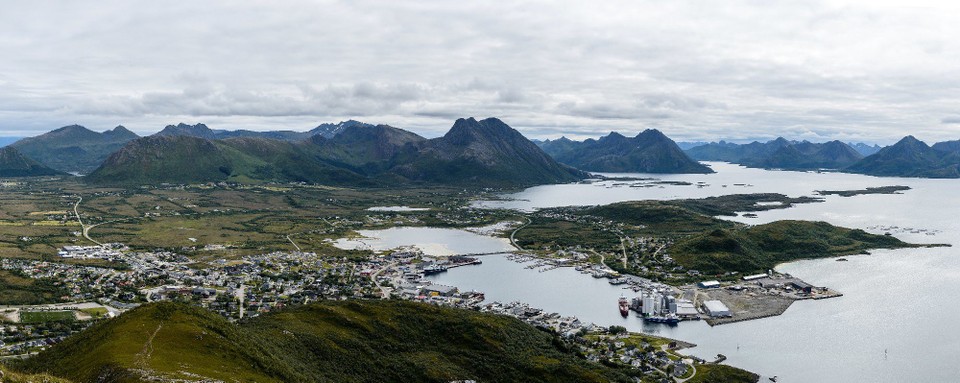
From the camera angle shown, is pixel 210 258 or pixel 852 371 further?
pixel 210 258

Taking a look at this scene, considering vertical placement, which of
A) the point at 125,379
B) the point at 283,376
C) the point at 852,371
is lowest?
the point at 852,371

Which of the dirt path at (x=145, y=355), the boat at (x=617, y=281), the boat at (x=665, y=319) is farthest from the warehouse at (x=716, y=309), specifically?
the dirt path at (x=145, y=355)

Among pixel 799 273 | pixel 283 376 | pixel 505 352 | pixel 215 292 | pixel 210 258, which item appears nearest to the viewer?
pixel 283 376

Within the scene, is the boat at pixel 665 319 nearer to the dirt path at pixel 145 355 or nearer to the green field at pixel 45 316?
the dirt path at pixel 145 355

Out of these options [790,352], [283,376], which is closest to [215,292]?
[283,376]

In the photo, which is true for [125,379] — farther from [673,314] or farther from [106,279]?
[106,279]

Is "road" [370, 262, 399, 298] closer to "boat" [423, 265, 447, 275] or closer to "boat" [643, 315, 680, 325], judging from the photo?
"boat" [423, 265, 447, 275]
